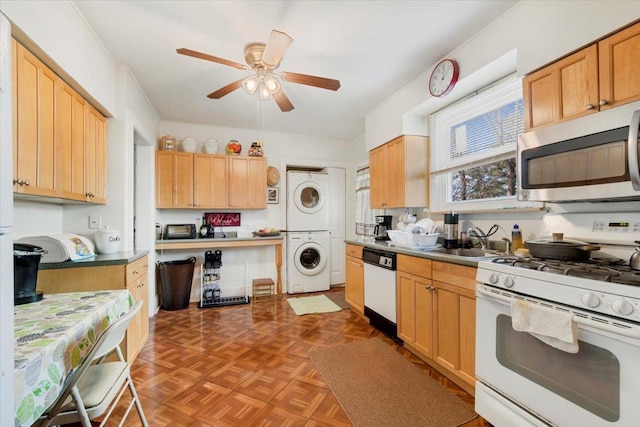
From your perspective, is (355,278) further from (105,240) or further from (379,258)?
(105,240)

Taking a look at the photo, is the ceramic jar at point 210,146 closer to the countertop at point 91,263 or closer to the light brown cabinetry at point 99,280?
the light brown cabinetry at point 99,280

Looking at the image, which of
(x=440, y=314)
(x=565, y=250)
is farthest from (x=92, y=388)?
(x=565, y=250)

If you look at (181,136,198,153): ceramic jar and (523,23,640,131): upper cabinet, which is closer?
(523,23,640,131): upper cabinet

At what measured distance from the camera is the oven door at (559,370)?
102 cm

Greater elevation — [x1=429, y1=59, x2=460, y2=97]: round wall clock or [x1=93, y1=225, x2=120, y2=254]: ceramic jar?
[x1=429, y1=59, x2=460, y2=97]: round wall clock

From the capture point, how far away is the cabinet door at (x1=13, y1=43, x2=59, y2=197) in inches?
57.1

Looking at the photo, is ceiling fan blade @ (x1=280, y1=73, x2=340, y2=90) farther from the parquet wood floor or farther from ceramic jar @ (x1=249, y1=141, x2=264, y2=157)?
the parquet wood floor

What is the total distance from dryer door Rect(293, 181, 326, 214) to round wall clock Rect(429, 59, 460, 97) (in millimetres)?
2392

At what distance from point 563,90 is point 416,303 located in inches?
67.0

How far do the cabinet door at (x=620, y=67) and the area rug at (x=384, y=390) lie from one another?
1901mm

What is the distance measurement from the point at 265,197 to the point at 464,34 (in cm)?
303

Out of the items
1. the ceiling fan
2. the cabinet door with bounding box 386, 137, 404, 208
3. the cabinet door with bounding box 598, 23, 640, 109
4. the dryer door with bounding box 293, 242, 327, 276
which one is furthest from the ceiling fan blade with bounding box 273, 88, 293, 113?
the dryer door with bounding box 293, 242, 327, 276

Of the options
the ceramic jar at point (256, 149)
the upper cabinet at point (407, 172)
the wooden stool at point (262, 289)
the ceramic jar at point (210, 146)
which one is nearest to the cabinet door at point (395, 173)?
the upper cabinet at point (407, 172)

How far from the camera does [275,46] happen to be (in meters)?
1.77
